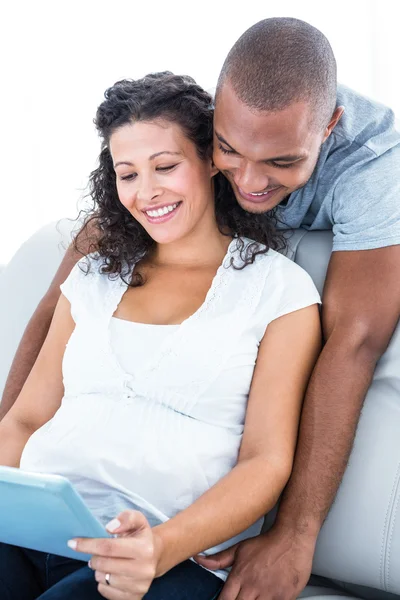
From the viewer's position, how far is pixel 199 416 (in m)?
1.53

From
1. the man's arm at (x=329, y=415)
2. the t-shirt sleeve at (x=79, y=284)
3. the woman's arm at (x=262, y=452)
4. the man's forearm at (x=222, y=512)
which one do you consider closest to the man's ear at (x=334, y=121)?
the man's arm at (x=329, y=415)

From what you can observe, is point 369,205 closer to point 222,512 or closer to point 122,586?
point 222,512

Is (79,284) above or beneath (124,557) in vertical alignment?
above

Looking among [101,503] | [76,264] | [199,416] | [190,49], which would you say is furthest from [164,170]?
[190,49]

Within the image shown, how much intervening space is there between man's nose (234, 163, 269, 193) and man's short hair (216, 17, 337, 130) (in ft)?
0.38

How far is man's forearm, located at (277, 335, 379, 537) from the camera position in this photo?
152 centimetres

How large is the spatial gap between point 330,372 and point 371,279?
200 millimetres

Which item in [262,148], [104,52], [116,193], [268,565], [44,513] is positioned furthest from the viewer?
[104,52]

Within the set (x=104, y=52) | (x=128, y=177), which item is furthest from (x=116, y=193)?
(x=104, y=52)

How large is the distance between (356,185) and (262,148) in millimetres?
227

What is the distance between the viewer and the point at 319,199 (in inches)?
70.8

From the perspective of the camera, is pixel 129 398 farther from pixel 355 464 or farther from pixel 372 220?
pixel 372 220

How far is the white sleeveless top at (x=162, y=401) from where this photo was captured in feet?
4.87

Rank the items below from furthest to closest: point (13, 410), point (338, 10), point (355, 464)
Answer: point (338, 10) → point (13, 410) → point (355, 464)
